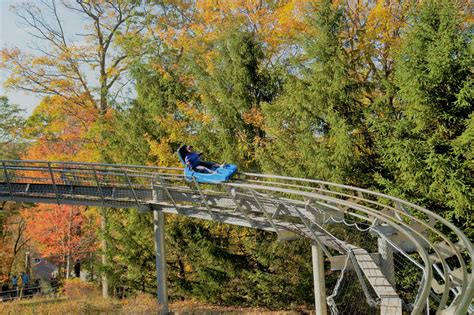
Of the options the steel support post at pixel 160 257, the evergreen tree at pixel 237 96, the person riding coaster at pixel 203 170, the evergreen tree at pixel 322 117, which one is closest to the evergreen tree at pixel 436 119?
the evergreen tree at pixel 322 117

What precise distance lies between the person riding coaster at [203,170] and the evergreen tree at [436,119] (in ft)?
Answer: 12.8

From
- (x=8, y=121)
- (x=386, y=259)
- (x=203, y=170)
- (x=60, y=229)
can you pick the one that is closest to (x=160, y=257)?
(x=203, y=170)

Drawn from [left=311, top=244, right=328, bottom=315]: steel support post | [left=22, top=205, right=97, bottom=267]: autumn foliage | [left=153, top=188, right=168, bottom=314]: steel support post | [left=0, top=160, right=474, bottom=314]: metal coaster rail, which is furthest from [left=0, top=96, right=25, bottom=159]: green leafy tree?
[left=311, top=244, right=328, bottom=315]: steel support post

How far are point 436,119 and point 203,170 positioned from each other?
5553 mm

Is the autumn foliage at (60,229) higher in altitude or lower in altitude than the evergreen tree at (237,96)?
lower

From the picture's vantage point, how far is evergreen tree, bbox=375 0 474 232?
9.80 metres

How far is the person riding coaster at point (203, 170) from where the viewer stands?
9.70 metres

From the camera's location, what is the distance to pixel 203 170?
10336 mm

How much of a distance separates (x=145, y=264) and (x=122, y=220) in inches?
86.2

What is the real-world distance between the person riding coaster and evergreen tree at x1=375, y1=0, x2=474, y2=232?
391 centimetres

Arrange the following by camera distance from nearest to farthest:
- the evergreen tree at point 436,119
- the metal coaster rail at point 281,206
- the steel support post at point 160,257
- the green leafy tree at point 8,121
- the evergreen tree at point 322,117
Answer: the metal coaster rail at point 281,206
the evergreen tree at point 436,119
the evergreen tree at point 322,117
the steel support post at point 160,257
the green leafy tree at point 8,121

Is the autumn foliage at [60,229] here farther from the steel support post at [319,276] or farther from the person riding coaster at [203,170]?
the steel support post at [319,276]

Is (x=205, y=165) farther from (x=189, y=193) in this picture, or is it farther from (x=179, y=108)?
(x=179, y=108)

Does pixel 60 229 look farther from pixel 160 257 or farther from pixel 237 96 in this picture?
pixel 237 96
